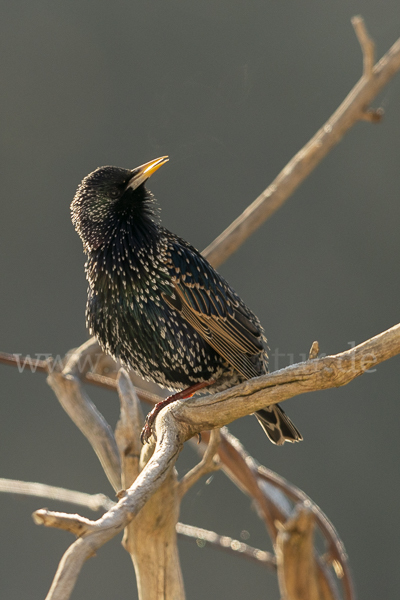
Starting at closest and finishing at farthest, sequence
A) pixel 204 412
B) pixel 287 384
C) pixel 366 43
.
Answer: pixel 287 384
pixel 204 412
pixel 366 43

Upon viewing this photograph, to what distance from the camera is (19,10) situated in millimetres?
3346

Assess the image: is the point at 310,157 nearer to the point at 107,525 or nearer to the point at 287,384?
the point at 287,384

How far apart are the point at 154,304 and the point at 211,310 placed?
0.62ft

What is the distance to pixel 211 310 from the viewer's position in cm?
205

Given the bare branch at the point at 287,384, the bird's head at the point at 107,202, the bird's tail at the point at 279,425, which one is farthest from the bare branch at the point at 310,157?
the bare branch at the point at 287,384

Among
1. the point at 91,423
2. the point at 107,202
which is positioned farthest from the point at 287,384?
the point at 107,202

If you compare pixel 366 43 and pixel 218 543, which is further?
pixel 366 43

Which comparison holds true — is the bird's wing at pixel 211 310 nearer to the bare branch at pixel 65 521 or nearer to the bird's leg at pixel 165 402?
the bird's leg at pixel 165 402

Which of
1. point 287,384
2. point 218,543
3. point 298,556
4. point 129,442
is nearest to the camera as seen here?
point 287,384

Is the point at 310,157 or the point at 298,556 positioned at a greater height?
the point at 310,157

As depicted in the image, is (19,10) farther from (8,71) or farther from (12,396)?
(12,396)

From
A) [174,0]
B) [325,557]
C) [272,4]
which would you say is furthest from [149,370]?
[272,4]

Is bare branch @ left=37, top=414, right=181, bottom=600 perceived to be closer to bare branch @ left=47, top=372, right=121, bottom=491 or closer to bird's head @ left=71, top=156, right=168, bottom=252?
bare branch @ left=47, top=372, right=121, bottom=491

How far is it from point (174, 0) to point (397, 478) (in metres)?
3.06
